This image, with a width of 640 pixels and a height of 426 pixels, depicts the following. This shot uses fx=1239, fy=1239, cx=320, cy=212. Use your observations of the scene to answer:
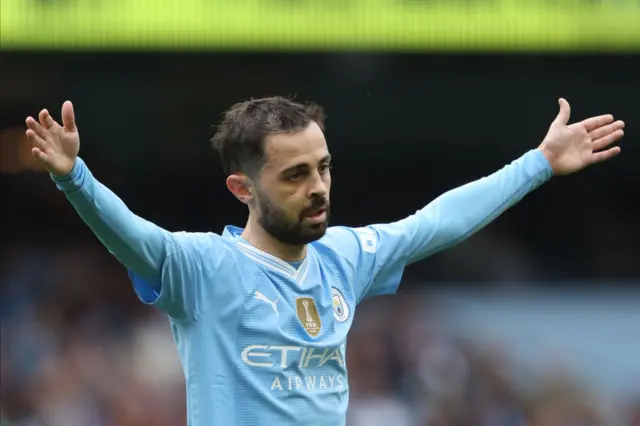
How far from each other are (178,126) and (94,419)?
294 centimetres

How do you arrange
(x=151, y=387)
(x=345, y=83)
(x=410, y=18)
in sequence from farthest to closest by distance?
(x=345, y=83) → (x=151, y=387) → (x=410, y=18)

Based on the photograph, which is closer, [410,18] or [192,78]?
[410,18]

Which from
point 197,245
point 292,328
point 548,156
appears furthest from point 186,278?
point 548,156

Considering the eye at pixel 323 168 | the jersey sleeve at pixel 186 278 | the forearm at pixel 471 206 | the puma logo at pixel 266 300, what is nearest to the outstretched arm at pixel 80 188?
the jersey sleeve at pixel 186 278

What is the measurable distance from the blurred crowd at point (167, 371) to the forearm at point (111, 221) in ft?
16.1

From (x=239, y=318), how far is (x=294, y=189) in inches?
17.3

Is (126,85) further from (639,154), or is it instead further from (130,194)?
(639,154)

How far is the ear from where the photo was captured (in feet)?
13.0

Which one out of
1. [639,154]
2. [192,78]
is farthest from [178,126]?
[639,154]

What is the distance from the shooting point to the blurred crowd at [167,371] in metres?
8.48

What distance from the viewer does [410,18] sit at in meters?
7.89

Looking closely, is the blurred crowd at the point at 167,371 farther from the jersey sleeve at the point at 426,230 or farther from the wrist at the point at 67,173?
the wrist at the point at 67,173

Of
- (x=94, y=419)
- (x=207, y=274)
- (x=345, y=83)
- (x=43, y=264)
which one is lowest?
(x=94, y=419)

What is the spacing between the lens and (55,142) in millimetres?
3430
